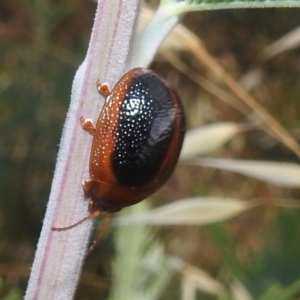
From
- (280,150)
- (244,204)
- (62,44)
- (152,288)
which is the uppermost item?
(62,44)

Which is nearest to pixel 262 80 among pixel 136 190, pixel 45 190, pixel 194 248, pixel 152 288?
pixel 194 248

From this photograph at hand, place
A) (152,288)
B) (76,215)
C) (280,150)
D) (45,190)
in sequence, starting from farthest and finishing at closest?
(280,150) → (45,190) → (152,288) → (76,215)

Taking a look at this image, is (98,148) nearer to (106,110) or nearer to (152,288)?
(106,110)

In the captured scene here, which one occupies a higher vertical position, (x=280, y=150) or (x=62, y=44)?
(x=62, y=44)

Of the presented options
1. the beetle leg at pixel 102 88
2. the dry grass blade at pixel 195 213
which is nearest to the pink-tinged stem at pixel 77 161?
the beetle leg at pixel 102 88

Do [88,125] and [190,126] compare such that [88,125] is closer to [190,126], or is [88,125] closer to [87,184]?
[87,184]

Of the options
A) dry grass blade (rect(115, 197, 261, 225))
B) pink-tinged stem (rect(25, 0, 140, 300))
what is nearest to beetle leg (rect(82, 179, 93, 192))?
pink-tinged stem (rect(25, 0, 140, 300))

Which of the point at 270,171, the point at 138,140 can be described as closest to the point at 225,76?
the point at 270,171

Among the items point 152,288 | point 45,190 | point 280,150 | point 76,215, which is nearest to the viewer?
point 76,215
